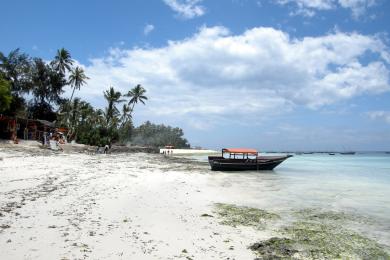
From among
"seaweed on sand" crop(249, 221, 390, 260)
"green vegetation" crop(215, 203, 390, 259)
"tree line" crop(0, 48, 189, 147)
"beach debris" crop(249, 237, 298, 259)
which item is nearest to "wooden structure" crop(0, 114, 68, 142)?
"tree line" crop(0, 48, 189, 147)

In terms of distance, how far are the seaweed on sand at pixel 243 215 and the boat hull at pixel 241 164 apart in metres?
16.8

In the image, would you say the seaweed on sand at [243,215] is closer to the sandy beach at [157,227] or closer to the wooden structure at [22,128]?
the sandy beach at [157,227]

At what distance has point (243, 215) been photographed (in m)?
10.2

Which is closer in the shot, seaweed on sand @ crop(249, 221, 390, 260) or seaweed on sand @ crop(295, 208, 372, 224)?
seaweed on sand @ crop(249, 221, 390, 260)

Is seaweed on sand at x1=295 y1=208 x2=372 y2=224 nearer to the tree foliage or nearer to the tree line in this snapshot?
the tree line

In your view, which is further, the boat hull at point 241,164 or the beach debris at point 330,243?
the boat hull at point 241,164

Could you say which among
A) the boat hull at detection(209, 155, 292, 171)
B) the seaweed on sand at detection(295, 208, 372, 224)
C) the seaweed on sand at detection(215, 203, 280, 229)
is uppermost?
the boat hull at detection(209, 155, 292, 171)

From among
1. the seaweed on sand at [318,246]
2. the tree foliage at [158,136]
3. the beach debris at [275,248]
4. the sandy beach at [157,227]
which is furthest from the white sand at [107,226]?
the tree foliage at [158,136]

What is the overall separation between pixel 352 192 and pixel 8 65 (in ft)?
151

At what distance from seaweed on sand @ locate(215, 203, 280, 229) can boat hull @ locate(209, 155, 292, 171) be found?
16790 millimetres

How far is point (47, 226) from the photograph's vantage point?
7199mm

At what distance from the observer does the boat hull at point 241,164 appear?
28.8m

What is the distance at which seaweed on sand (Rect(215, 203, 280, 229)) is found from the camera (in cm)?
913

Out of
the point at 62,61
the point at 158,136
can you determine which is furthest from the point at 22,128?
the point at 158,136
